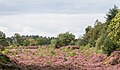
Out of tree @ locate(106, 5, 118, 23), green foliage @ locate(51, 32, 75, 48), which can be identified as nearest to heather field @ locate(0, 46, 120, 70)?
tree @ locate(106, 5, 118, 23)

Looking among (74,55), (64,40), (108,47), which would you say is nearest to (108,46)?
(108,47)

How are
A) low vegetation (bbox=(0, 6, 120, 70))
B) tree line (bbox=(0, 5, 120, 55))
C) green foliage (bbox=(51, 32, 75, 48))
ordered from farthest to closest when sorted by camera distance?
1. green foliage (bbox=(51, 32, 75, 48))
2. tree line (bbox=(0, 5, 120, 55))
3. low vegetation (bbox=(0, 6, 120, 70))

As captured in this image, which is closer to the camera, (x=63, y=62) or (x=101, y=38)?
(x=63, y=62)

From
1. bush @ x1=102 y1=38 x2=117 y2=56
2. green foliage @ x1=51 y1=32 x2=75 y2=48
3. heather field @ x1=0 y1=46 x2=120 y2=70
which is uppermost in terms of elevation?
green foliage @ x1=51 y1=32 x2=75 y2=48

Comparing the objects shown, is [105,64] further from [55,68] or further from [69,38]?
[69,38]

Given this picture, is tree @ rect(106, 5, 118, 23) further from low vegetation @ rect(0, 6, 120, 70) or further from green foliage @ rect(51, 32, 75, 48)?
green foliage @ rect(51, 32, 75, 48)

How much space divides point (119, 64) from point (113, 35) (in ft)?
33.4

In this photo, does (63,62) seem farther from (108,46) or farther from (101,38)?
(101,38)

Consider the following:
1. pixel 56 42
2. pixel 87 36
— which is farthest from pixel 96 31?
pixel 56 42

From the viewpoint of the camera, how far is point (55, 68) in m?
21.2

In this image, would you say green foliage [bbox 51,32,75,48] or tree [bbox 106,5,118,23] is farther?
green foliage [bbox 51,32,75,48]

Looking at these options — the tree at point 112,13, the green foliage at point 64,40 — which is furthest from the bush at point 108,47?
the green foliage at point 64,40

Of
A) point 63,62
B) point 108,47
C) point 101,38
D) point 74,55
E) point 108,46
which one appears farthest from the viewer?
point 101,38

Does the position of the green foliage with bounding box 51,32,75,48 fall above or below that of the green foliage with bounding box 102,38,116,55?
above
